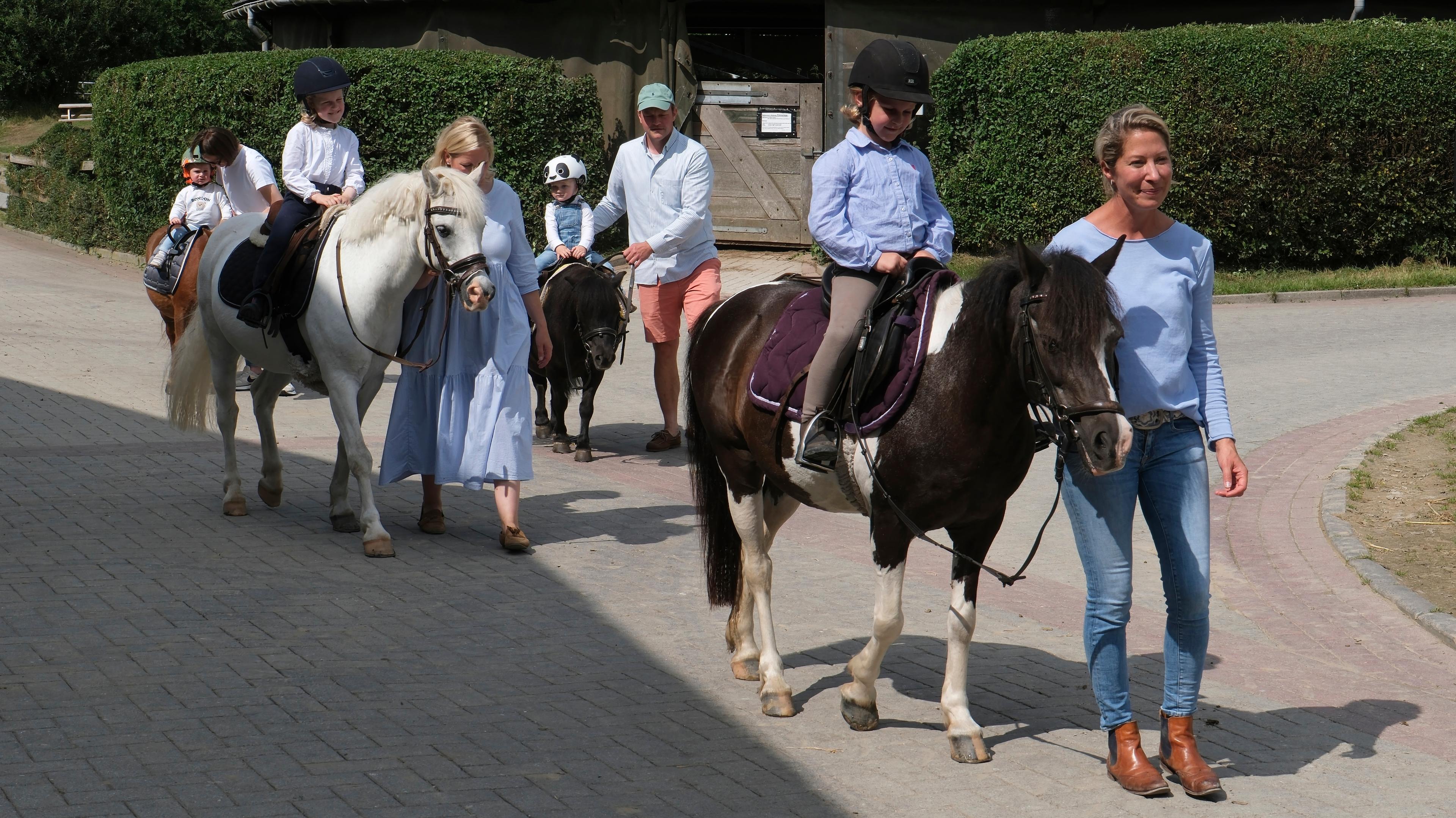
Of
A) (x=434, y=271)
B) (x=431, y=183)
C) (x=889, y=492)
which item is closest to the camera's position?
(x=889, y=492)

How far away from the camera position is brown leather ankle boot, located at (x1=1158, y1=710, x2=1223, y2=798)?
4.45 metres

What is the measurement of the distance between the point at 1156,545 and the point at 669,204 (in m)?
6.16

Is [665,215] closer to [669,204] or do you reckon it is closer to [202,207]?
[669,204]

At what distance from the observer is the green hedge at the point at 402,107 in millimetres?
18625

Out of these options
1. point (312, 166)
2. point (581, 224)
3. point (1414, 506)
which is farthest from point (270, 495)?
point (1414, 506)

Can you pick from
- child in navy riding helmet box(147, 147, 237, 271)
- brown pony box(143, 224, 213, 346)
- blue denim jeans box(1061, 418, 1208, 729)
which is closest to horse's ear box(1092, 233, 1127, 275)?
blue denim jeans box(1061, 418, 1208, 729)

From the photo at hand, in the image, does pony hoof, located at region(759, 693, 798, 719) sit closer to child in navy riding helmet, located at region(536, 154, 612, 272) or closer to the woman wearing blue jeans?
the woman wearing blue jeans

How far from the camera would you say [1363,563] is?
23.9 feet

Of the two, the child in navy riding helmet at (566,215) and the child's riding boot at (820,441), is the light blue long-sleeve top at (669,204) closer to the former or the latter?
the child in navy riding helmet at (566,215)

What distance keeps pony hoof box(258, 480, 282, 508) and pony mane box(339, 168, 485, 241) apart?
1764mm

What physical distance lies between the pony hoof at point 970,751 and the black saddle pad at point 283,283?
442 centimetres

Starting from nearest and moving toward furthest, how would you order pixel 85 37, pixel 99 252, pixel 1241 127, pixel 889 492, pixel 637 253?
pixel 889 492
pixel 637 253
pixel 1241 127
pixel 99 252
pixel 85 37

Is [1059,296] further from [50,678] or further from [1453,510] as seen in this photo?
[1453,510]

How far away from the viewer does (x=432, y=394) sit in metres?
7.71
